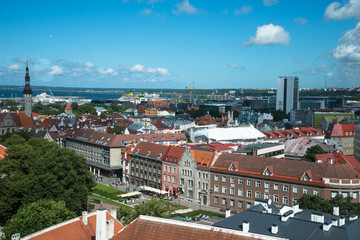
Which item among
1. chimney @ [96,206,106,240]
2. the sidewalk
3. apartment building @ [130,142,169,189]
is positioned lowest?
the sidewalk

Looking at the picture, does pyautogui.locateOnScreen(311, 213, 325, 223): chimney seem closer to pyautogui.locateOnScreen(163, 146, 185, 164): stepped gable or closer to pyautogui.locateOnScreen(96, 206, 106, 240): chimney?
pyautogui.locateOnScreen(96, 206, 106, 240): chimney

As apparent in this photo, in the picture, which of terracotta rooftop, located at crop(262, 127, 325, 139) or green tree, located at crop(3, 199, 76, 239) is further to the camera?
terracotta rooftop, located at crop(262, 127, 325, 139)

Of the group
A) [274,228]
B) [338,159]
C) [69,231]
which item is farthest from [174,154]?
[274,228]

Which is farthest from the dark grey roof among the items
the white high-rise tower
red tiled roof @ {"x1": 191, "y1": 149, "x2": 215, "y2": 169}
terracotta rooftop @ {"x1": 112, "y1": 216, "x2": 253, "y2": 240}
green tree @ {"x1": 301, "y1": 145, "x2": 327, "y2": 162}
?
the white high-rise tower

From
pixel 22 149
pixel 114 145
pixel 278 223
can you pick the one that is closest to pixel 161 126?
pixel 114 145

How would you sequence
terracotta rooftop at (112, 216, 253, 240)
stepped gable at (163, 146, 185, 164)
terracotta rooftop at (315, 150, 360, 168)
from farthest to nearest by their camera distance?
stepped gable at (163, 146, 185, 164), terracotta rooftop at (315, 150, 360, 168), terracotta rooftop at (112, 216, 253, 240)

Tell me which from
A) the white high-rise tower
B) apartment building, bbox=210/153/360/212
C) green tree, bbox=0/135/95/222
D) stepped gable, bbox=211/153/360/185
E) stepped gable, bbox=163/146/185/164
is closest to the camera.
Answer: green tree, bbox=0/135/95/222

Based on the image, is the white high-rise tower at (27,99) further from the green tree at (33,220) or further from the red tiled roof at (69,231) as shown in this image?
A: the red tiled roof at (69,231)

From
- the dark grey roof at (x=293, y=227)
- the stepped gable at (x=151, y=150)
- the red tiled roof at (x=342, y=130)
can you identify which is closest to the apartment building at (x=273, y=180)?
the stepped gable at (x=151, y=150)
